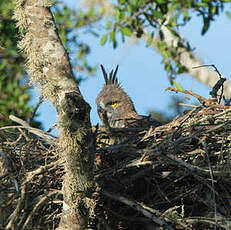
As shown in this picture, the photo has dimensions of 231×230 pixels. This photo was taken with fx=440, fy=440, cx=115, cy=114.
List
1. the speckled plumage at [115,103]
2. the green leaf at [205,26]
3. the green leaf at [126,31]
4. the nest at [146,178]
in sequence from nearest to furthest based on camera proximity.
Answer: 1. the nest at [146,178]
2. the speckled plumage at [115,103]
3. the green leaf at [126,31]
4. the green leaf at [205,26]

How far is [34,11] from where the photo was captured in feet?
9.80

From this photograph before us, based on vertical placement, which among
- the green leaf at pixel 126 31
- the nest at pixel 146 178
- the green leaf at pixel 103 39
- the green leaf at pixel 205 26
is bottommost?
the nest at pixel 146 178

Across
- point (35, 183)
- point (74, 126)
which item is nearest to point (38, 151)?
point (35, 183)

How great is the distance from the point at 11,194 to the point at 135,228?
3.21 ft

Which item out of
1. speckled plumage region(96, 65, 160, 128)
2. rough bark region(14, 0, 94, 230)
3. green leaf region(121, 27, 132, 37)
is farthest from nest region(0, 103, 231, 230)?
green leaf region(121, 27, 132, 37)

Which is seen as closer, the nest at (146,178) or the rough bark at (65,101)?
the rough bark at (65,101)

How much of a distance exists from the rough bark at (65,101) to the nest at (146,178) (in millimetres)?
208

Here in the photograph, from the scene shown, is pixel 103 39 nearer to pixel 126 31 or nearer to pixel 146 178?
pixel 126 31

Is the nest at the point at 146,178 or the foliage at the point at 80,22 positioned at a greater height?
the foliage at the point at 80,22

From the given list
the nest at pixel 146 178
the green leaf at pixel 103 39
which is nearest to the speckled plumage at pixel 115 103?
the green leaf at pixel 103 39

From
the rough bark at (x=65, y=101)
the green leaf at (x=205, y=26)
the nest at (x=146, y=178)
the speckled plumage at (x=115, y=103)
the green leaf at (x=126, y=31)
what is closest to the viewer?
the rough bark at (x=65, y=101)

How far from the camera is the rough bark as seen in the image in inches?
105

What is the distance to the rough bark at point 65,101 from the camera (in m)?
2.67

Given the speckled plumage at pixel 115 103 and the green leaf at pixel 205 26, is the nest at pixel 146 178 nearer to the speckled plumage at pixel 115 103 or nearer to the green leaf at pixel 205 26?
the speckled plumage at pixel 115 103
